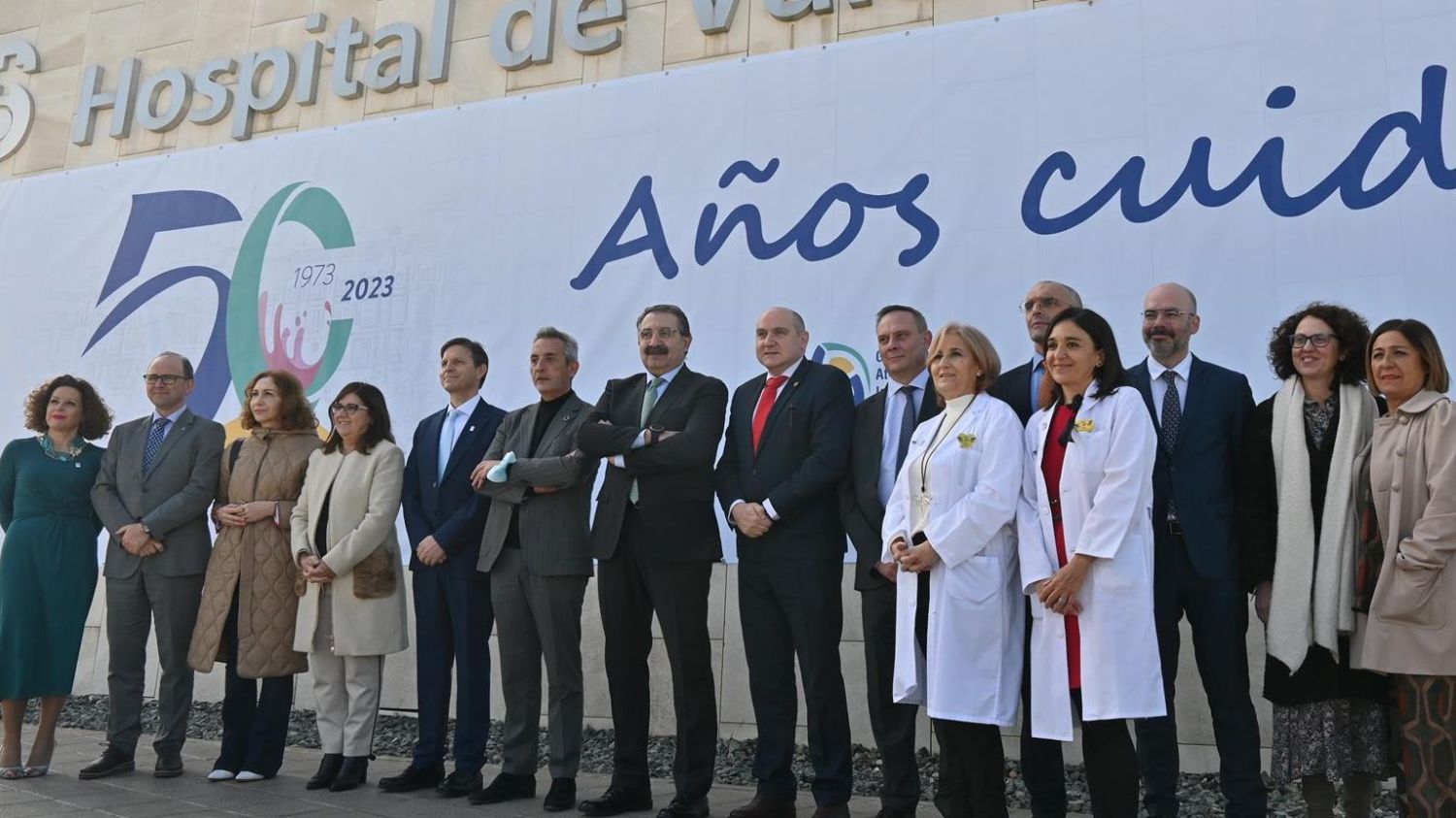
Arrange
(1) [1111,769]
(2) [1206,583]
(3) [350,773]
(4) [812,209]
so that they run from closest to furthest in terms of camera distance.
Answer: (1) [1111,769] < (2) [1206,583] < (3) [350,773] < (4) [812,209]

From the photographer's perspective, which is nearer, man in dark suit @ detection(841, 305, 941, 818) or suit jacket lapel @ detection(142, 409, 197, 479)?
man in dark suit @ detection(841, 305, 941, 818)

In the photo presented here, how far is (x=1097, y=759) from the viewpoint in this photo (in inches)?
99.5

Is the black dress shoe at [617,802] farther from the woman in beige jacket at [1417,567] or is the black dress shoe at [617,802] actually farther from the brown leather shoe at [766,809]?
the woman in beige jacket at [1417,567]

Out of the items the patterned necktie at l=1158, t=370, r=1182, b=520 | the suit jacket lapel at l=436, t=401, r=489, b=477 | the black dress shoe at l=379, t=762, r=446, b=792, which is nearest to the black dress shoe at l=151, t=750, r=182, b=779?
the black dress shoe at l=379, t=762, r=446, b=792

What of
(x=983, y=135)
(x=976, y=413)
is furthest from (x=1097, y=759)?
(x=983, y=135)

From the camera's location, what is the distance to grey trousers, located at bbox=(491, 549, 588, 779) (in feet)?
11.7

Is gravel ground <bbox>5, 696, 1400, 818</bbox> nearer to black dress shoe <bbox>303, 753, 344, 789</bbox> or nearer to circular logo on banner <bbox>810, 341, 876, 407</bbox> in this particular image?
black dress shoe <bbox>303, 753, 344, 789</bbox>

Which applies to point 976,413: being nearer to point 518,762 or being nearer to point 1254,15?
point 518,762

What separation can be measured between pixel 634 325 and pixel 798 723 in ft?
6.05

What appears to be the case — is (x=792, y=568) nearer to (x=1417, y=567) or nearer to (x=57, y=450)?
(x=1417, y=567)

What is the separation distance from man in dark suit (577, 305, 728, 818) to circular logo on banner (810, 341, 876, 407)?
42.7 inches

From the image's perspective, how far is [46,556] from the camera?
13.5 ft

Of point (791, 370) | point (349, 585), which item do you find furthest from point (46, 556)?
point (791, 370)

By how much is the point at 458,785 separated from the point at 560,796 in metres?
0.40
